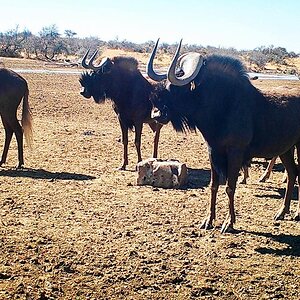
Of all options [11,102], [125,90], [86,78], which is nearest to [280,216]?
[125,90]

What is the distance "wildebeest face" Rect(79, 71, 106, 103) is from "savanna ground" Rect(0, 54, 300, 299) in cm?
140

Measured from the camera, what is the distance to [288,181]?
29.4 ft

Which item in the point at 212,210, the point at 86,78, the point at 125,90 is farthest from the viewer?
the point at 86,78

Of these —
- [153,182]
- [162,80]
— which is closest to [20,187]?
[153,182]

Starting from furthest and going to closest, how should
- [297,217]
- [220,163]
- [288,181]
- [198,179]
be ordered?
[198,179]
[288,181]
[297,217]
[220,163]

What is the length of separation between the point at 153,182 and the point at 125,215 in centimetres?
201

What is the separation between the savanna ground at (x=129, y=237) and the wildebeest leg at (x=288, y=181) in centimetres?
17

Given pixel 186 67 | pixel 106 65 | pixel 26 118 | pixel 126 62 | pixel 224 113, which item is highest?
pixel 186 67

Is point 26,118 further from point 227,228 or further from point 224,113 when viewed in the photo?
point 227,228

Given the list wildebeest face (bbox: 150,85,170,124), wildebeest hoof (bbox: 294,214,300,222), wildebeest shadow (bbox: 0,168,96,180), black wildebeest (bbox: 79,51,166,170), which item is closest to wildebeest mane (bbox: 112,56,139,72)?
black wildebeest (bbox: 79,51,166,170)

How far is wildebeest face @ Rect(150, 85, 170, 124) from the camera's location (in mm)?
8023

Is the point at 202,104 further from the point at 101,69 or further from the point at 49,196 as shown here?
the point at 101,69

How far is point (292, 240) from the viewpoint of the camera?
304 inches

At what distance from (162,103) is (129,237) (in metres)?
1.91
